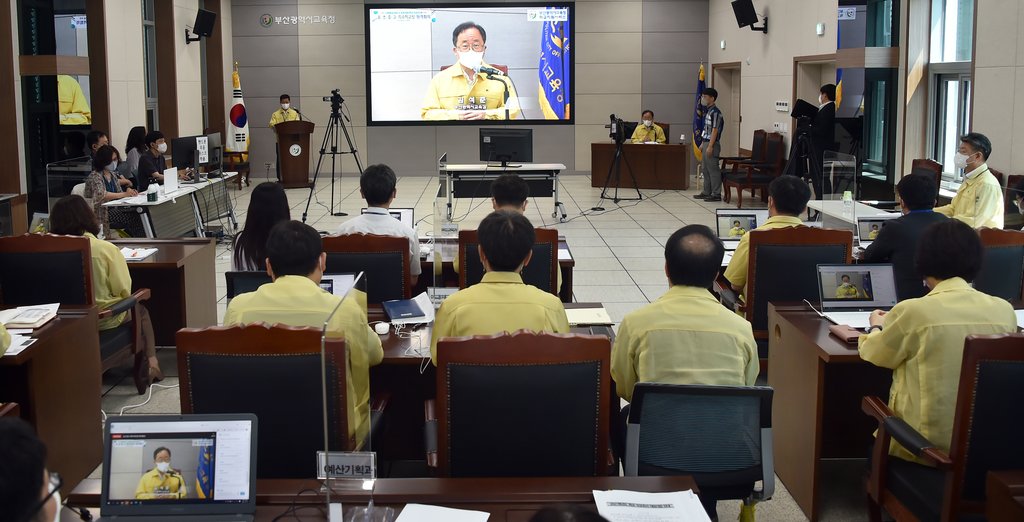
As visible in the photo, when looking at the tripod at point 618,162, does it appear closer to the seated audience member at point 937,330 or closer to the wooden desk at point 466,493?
the seated audience member at point 937,330

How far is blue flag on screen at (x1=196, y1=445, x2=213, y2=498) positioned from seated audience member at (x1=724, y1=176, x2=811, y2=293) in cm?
340

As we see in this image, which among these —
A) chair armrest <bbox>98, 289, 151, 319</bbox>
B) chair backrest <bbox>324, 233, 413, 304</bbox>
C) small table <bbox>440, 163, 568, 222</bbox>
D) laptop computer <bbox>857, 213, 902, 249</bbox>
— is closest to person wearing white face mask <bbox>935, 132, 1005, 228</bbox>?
laptop computer <bbox>857, 213, 902, 249</bbox>

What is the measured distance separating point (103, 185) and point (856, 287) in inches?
256

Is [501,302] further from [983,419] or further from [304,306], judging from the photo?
[983,419]

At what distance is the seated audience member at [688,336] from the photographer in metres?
2.93

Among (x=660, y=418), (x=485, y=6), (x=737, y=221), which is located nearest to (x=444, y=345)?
(x=660, y=418)

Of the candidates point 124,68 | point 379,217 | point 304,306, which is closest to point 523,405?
point 304,306

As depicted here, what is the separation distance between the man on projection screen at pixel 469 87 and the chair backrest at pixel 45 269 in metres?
11.7

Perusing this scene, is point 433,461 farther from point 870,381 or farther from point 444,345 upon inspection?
point 870,381

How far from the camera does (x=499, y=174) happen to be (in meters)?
11.5

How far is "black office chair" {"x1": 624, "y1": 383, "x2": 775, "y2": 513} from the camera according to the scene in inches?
110

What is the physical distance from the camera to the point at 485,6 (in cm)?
1590

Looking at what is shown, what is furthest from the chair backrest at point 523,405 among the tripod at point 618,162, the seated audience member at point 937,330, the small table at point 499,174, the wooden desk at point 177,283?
the tripod at point 618,162

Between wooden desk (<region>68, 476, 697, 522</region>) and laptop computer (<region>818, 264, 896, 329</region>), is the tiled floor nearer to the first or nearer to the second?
laptop computer (<region>818, 264, 896, 329</region>)
